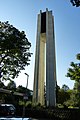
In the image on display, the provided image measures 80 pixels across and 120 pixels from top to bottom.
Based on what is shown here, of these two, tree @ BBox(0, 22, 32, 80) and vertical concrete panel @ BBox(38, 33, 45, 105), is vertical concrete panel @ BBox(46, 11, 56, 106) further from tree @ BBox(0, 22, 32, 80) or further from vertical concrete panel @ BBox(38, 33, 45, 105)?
tree @ BBox(0, 22, 32, 80)

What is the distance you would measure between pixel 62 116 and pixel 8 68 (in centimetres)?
1252

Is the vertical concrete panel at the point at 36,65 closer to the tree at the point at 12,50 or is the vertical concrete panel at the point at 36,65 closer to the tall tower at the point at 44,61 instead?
the tall tower at the point at 44,61

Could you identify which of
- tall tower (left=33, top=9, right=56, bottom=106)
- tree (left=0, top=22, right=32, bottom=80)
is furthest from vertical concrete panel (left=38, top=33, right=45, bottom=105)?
tree (left=0, top=22, right=32, bottom=80)

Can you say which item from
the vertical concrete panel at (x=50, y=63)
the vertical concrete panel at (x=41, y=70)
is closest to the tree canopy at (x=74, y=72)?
the vertical concrete panel at (x=50, y=63)

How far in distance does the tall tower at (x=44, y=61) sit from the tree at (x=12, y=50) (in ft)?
49.2

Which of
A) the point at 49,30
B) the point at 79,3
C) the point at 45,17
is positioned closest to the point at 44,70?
the point at 49,30

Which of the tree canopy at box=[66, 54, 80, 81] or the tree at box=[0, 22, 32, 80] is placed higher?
the tree at box=[0, 22, 32, 80]

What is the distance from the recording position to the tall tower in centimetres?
4856

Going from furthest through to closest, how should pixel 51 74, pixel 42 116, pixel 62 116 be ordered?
pixel 51 74 < pixel 42 116 < pixel 62 116

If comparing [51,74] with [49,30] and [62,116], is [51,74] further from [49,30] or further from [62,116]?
[62,116]

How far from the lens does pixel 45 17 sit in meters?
56.0

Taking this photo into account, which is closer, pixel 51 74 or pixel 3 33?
pixel 3 33

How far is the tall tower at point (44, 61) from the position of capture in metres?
48.6

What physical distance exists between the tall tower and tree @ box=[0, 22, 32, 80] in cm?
1500
